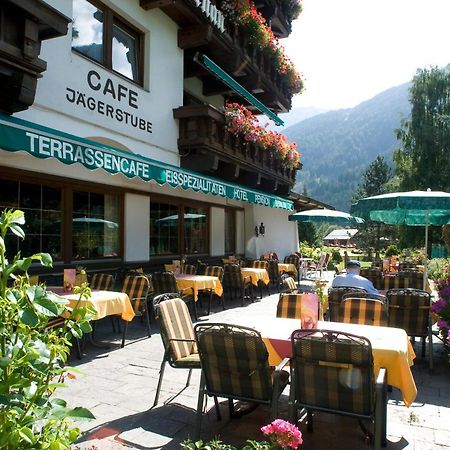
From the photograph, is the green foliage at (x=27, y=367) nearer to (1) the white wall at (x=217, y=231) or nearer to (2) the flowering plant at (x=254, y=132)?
(2) the flowering plant at (x=254, y=132)

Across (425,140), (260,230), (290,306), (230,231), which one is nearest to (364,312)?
(290,306)

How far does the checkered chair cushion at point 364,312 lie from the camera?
4539mm

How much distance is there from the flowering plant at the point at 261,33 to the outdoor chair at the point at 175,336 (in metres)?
8.88

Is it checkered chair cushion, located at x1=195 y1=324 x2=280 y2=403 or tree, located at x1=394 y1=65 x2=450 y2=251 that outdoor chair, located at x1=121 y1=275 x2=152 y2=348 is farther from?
tree, located at x1=394 y1=65 x2=450 y2=251

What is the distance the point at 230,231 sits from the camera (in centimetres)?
1519

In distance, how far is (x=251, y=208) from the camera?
1585 cm

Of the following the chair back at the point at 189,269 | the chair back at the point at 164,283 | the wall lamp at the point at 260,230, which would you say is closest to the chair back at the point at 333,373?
the chair back at the point at 164,283

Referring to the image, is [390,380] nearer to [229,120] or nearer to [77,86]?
[77,86]

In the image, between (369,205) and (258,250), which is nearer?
(369,205)

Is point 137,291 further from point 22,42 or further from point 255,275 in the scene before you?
point 255,275

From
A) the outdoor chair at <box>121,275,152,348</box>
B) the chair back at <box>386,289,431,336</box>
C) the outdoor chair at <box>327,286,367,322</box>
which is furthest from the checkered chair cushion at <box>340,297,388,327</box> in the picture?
the outdoor chair at <box>121,275,152,348</box>

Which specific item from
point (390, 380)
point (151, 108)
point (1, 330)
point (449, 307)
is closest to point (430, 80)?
point (151, 108)

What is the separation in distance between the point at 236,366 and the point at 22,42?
4.68m

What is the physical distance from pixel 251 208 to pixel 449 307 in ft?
35.1
